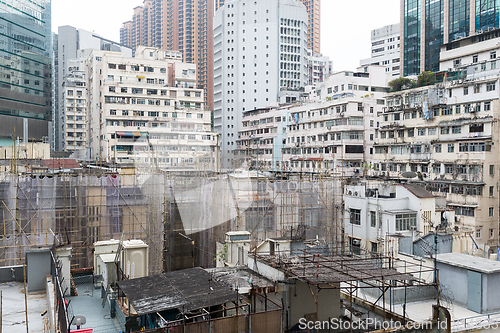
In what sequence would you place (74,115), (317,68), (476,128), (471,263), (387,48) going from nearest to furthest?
(471,263) → (476,128) → (74,115) → (387,48) → (317,68)

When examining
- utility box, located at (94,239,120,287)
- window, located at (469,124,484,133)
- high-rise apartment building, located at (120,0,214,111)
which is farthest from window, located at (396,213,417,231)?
high-rise apartment building, located at (120,0,214,111)

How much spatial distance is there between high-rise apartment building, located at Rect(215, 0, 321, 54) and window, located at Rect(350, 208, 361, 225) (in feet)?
225

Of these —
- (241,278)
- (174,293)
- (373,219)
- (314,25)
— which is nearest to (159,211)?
(241,278)

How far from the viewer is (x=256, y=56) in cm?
5706

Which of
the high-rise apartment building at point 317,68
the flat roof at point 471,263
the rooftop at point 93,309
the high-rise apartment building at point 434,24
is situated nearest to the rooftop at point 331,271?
the rooftop at point 93,309

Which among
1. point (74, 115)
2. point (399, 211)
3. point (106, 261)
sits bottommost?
point (399, 211)

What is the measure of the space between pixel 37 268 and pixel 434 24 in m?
47.1

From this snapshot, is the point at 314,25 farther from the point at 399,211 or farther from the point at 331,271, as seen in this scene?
the point at 331,271

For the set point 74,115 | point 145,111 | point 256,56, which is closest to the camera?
point 145,111

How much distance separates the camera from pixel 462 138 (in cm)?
2436

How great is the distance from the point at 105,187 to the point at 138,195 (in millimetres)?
1076

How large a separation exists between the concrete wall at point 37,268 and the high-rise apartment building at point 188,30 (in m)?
73.3

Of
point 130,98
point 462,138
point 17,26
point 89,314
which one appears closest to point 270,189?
point 89,314

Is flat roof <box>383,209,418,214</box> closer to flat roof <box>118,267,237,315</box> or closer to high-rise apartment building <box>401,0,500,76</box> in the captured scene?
flat roof <box>118,267,237,315</box>
